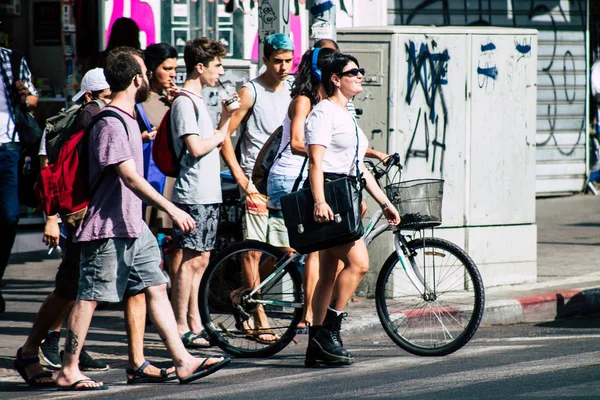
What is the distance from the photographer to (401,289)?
A: 790 centimetres

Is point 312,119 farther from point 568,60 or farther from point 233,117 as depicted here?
point 568,60

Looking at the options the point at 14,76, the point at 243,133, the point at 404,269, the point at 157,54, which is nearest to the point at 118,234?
the point at 404,269

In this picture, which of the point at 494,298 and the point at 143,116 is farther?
the point at 494,298

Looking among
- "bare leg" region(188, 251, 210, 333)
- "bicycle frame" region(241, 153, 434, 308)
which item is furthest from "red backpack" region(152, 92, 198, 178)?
"bicycle frame" region(241, 153, 434, 308)

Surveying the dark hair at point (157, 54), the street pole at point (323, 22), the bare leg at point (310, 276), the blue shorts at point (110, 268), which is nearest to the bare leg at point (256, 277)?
the bare leg at point (310, 276)

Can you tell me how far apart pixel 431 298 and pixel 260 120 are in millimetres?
1722

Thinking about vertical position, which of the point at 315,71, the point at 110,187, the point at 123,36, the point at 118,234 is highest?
the point at 123,36

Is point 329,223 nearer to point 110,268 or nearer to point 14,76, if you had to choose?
point 110,268

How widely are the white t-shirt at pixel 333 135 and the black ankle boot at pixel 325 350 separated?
95 cm

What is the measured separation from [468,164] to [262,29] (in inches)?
79.0

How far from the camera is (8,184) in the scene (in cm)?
885

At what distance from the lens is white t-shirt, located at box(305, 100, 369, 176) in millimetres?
7039

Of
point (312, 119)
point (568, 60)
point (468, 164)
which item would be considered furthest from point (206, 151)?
point (568, 60)

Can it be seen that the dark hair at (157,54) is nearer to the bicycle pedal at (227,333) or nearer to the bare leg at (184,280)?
the bare leg at (184,280)
